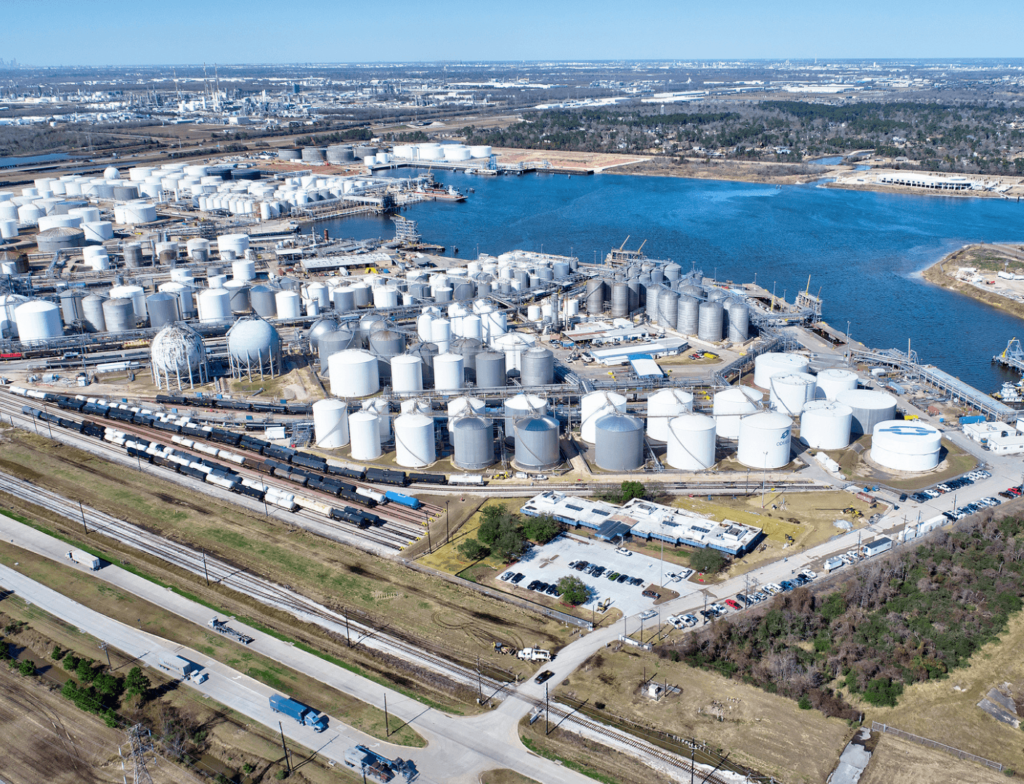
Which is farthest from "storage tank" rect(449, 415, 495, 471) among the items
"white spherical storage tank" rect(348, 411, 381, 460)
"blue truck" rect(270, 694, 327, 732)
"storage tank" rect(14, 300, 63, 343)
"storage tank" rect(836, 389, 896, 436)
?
"storage tank" rect(14, 300, 63, 343)

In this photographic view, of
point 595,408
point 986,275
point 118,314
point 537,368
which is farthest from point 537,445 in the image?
point 986,275

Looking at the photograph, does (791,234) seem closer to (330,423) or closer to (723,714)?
(330,423)

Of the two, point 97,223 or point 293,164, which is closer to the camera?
point 97,223

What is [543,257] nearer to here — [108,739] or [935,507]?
[935,507]

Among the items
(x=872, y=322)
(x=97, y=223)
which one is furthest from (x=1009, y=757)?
(x=97, y=223)

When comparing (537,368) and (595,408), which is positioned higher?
(537,368)
